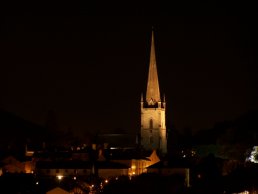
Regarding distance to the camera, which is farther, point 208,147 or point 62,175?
point 208,147

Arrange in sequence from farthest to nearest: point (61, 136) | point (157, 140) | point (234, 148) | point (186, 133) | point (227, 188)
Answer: point (186, 133)
point (61, 136)
point (157, 140)
point (234, 148)
point (227, 188)

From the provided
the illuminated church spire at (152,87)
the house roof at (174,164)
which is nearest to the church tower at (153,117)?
the illuminated church spire at (152,87)

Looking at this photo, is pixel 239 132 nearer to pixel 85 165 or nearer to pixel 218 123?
pixel 85 165

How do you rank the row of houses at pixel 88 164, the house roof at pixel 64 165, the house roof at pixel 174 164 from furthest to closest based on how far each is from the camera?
the house roof at pixel 64 165
the row of houses at pixel 88 164
the house roof at pixel 174 164

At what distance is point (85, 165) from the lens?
267 ft

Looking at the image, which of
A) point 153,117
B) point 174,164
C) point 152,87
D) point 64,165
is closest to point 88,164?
point 64,165

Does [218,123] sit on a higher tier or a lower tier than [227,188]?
higher

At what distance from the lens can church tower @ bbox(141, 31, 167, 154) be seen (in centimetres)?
11275

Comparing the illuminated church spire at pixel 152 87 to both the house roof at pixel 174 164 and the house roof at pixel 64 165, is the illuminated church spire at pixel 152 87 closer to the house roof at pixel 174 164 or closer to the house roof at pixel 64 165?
the house roof at pixel 174 164

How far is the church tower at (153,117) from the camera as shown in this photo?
11275 centimetres

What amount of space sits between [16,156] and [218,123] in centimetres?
6033

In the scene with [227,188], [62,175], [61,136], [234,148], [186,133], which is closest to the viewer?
[227,188]

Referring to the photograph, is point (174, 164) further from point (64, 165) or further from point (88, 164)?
point (64, 165)

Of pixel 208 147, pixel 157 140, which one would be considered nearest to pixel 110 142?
pixel 157 140
